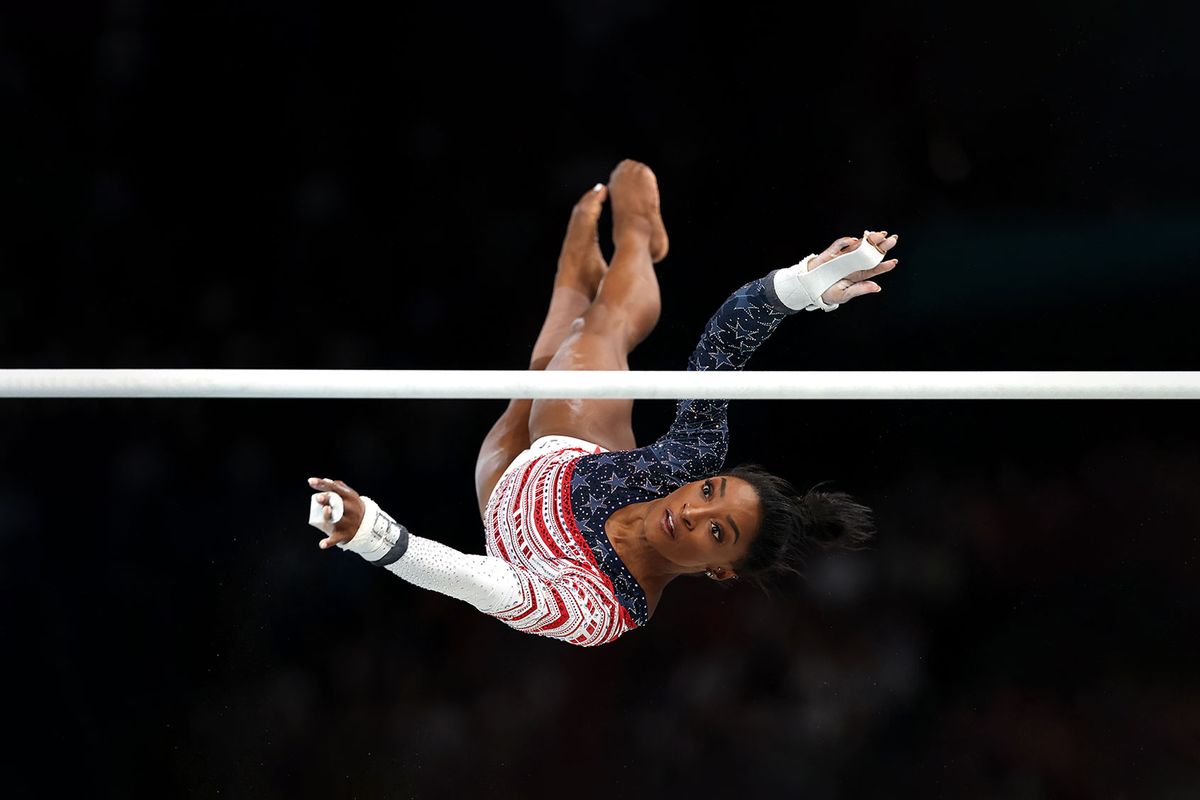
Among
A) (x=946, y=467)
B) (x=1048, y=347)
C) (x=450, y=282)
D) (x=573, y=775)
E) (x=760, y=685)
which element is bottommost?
(x=573, y=775)

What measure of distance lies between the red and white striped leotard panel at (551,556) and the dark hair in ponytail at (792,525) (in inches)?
10.7

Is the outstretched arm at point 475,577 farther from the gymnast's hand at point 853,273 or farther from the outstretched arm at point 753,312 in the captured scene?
the gymnast's hand at point 853,273

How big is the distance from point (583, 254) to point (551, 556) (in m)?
0.85

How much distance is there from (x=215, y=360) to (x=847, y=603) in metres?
1.72

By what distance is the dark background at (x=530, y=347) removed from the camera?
9.18 feet

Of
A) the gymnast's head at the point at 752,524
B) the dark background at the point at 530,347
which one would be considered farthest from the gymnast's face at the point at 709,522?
the dark background at the point at 530,347

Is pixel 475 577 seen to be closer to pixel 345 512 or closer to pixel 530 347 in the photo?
pixel 345 512

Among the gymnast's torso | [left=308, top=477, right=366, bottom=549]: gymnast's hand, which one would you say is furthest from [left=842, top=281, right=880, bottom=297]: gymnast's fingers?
[left=308, top=477, right=366, bottom=549]: gymnast's hand

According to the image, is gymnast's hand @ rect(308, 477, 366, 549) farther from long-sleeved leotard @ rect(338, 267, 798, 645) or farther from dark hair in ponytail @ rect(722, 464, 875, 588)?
dark hair in ponytail @ rect(722, 464, 875, 588)

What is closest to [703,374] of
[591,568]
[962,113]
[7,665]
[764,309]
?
[764,309]

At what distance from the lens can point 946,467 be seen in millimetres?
2875

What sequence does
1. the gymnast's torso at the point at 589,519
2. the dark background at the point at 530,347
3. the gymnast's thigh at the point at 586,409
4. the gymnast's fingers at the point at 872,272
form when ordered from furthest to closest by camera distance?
the dark background at the point at 530,347, the gymnast's thigh at the point at 586,409, the gymnast's torso at the point at 589,519, the gymnast's fingers at the point at 872,272

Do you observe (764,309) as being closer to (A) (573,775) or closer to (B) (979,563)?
(B) (979,563)

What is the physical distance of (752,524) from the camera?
76.8 inches
